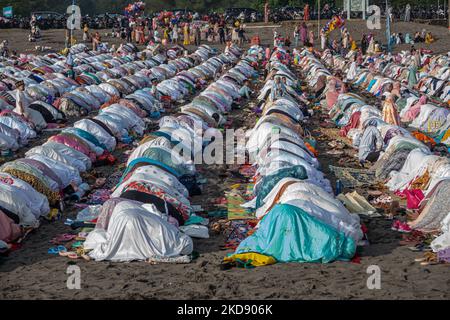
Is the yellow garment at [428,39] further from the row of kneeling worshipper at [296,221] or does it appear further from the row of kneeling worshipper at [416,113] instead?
the row of kneeling worshipper at [296,221]

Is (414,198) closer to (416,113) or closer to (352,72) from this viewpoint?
(416,113)

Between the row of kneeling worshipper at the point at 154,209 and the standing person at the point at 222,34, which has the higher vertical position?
the standing person at the point at 222,34

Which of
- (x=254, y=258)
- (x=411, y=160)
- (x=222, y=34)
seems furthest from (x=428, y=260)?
(x=222, y=34)

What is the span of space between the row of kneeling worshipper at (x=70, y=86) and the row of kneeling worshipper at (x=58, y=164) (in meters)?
1.64

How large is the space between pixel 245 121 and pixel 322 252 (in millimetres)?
11363

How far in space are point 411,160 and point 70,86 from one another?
47.7ft

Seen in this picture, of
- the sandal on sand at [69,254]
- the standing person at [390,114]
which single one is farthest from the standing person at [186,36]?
the sandal on sand at [69,254]

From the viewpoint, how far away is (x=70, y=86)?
24562mm

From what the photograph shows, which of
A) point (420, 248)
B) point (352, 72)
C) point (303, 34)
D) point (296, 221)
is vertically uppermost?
point (303, 34)

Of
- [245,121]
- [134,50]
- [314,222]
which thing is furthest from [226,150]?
[134,50]

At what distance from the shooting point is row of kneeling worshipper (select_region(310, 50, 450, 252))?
1045cm

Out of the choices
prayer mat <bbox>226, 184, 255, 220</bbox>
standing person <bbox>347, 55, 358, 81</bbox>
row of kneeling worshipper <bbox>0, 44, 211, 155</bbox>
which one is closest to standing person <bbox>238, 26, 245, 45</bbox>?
row of kneeling worshipper <bbox>0, 44, 211, 155</bbox>

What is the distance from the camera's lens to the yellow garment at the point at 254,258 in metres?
9.30
